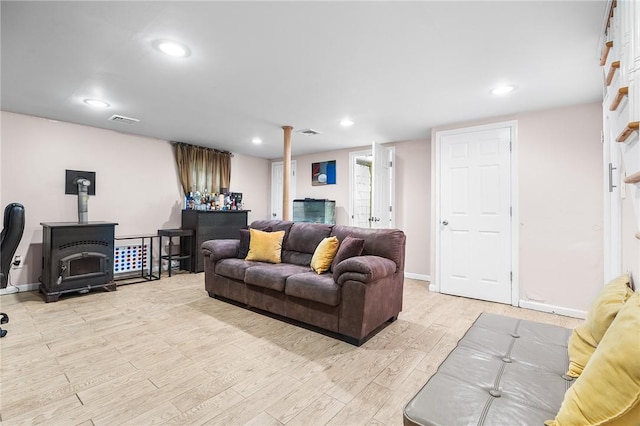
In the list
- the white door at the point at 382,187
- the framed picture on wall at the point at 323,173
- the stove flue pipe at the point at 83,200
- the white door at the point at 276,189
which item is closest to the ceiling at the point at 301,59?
the white door at the point at 382,187

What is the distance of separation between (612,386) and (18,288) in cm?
563

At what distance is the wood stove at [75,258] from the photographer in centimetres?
350

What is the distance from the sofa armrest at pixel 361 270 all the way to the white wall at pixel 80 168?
3.97 meters

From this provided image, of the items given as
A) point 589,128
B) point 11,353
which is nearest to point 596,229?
point 589,128

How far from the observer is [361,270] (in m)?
2.42

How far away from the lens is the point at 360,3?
1693 millimetres

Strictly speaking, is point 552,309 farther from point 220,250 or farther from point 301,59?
point 220,250

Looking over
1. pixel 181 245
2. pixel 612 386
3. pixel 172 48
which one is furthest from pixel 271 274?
pixel 181 245

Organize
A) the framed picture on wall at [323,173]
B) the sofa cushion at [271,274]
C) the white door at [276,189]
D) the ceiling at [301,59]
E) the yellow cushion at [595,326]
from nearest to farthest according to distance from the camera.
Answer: the yellow cushion at [595,326] → the ceiling at [301,59] → the sofa cushion at [271,274] → the framed picture on wall at [323,173] → the white door at [276,189]

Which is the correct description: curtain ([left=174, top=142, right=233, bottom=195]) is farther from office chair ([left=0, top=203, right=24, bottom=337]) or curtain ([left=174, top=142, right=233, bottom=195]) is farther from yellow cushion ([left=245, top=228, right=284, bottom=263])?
office chair ([left=0, top=203, right=24, bottom=337])

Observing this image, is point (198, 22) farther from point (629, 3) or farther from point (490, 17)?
point (629, 3)

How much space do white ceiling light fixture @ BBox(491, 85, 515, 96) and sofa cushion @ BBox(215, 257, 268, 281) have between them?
300cm

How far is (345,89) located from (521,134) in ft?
7.38

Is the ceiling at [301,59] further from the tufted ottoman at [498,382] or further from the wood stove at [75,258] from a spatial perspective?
the tufted ottoman at [498,382]
